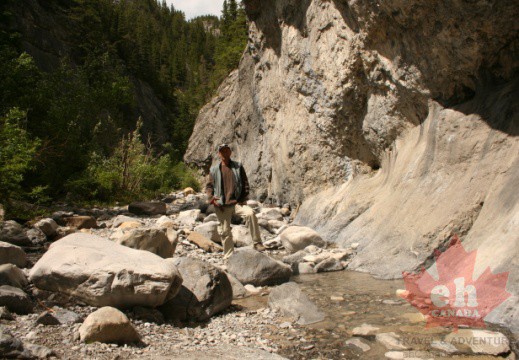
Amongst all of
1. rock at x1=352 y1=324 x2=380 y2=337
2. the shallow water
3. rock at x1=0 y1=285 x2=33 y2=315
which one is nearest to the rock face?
the shallow water

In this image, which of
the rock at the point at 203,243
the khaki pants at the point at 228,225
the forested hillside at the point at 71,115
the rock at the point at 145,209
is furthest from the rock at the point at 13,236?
A: the rock at the point at 145,209

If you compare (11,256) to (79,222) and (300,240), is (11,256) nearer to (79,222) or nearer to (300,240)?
(300,240)

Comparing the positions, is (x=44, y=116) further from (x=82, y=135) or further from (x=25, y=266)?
(x=25, y=266)

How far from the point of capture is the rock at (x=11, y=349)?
2.74 m

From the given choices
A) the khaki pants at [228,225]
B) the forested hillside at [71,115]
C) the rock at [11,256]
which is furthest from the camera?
the forested hillside at [71,115]

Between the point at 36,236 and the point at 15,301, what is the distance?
4.29m

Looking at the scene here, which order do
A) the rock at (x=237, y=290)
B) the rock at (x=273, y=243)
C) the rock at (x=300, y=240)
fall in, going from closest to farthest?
1. the rock at (x=237, y=290)
2. the rock at (x=300, y=240)
3. the rock at (x=273, y=243)

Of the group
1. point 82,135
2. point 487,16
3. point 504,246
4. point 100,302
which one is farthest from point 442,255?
point 82,135

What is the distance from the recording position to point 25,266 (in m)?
5.31

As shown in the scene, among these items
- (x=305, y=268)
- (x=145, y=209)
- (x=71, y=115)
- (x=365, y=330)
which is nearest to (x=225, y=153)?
(x=305, y=268)

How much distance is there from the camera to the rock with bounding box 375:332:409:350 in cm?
351

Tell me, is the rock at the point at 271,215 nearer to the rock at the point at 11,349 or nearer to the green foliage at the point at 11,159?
the green foliage at the point at 11,159

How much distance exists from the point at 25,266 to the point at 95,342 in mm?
2630

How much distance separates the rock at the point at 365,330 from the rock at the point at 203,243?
4.37m
